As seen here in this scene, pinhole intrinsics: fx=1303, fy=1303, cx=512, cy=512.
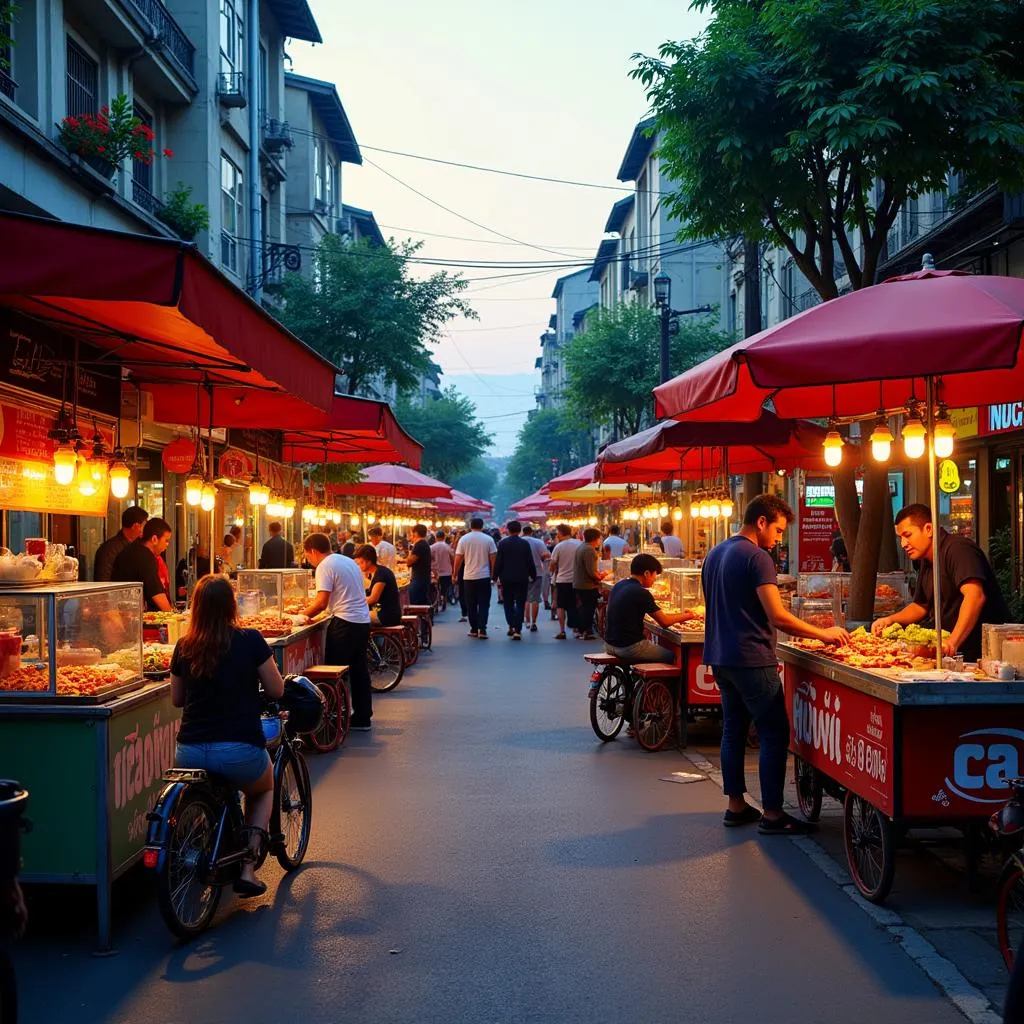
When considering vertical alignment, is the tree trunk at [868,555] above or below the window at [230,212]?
below

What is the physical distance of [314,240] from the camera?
43.8 metres

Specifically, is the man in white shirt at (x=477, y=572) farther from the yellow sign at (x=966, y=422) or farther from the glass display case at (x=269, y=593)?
the glass display case at (x=269, y=593)

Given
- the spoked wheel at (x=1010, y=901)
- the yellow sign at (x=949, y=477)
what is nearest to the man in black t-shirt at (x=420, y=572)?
the yellow sign at (x=949, y=477)

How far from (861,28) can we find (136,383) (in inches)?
326

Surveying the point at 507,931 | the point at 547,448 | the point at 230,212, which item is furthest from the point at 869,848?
the point at 547,448

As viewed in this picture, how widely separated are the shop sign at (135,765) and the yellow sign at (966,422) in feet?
51.5

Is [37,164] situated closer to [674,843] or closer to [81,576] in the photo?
[81,576]

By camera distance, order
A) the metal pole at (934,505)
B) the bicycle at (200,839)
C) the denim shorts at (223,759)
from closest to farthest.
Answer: the bicycle at (200,839) < the denim shorts at (223,759) < the metal pole at (934,505)

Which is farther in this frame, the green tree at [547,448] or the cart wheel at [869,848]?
the green tree at [547,448]

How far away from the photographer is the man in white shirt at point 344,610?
1263 cm

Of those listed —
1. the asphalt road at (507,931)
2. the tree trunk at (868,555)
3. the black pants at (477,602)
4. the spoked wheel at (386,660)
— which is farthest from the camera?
the black pants at (477,602)

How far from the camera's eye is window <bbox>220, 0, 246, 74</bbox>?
27984 mm

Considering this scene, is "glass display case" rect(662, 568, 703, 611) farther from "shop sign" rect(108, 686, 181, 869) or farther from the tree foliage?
"shop sign" rect(108, 686, 181, 869)

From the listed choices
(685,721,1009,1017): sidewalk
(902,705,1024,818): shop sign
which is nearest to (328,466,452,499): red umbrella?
(685,721,1009,1017): sidewalk
